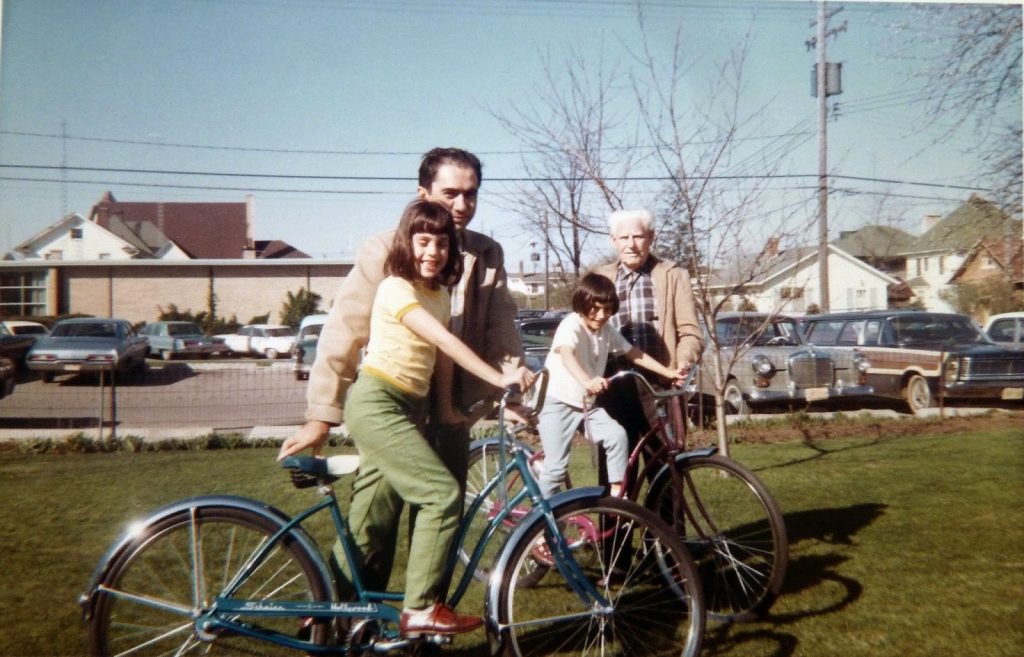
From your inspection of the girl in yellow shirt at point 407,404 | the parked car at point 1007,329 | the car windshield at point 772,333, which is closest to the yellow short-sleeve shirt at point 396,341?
the girl in yellow shirt at point 407,404

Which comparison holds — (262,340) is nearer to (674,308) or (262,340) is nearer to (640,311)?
→ (640,311)

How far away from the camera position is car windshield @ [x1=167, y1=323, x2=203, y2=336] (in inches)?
180

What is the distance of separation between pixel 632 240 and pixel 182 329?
293 cm

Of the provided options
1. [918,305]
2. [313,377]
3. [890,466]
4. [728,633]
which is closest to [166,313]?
[313,377]

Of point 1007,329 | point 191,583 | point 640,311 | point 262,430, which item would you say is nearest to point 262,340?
point 262,430

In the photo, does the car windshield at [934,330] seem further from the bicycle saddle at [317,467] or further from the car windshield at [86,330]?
the car windshield at [86,330]

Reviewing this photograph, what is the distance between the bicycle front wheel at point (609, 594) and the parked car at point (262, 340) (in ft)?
9.47

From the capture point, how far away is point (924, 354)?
8211 millimetres

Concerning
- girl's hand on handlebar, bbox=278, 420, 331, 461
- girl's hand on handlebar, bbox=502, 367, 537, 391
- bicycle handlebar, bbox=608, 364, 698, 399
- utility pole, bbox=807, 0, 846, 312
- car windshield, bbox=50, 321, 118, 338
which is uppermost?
utility pole, bbox=807, 0, 846, 312

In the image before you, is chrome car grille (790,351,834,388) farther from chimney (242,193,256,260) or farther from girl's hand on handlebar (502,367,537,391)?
girl's hand on handlebar (502,367,537,391)

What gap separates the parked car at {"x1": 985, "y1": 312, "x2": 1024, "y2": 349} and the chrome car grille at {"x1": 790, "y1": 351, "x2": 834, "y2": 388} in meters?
2.82

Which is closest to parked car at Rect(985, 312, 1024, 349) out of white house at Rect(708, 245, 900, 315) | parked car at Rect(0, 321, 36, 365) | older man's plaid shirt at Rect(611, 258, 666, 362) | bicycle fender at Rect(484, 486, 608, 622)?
white house at Rect(708, 245, 900, 315)

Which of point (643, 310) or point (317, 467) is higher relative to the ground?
point (643, 310)

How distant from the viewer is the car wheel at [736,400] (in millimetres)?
8930
